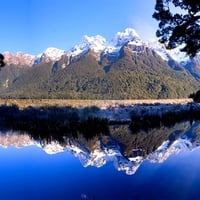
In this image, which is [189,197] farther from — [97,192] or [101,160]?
[101,160]

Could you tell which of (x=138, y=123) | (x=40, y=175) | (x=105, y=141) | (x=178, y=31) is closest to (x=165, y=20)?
(x=178, y=31)

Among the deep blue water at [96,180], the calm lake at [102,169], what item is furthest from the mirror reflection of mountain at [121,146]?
the deep blue water at [96,180]

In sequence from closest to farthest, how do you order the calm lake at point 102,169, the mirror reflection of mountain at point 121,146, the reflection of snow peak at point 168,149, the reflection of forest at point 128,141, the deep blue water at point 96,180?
1. the deep blue water at point 96,180
2. the calm lake at point 102,169
3. the mirror reflection of mountain at point 121,146
4. the reflection of snow peak at point 168,149
5. the reflection of forest at point 128,141

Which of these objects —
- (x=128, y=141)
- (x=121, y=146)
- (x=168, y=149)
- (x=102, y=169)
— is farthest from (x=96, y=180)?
(x=128, y=141)

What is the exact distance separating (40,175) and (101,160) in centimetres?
206

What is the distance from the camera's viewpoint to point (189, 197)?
6723 mm

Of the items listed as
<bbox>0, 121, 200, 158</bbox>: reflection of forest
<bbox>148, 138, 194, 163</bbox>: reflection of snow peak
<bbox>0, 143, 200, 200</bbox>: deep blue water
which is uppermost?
<bbox>0, 121, 200, 158</bbox>: reflection of forest

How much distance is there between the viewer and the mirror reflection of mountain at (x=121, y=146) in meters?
10.5

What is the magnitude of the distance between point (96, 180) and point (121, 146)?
17.9 ft

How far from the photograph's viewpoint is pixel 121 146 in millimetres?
13594

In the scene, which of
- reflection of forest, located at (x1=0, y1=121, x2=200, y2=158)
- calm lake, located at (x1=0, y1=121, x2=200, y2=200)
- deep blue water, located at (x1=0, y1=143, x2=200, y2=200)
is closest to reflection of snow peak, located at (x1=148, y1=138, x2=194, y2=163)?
calm lake, located at (x1=0, y1=121, x2=200, y2=200)

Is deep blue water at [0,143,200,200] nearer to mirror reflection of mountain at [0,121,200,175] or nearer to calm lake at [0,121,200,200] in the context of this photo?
calm lake at [0,121,200,200]

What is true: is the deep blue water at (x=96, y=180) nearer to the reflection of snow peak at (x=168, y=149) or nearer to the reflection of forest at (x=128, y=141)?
the reflection of snow peak at (x=168, y=149)

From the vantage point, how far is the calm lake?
7.24 m
